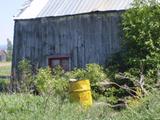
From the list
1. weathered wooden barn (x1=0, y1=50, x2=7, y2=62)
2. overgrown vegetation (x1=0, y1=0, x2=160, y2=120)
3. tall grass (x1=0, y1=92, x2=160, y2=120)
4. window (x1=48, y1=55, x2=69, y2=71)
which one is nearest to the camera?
tall grass (x1=0, y1=92, x2=160, y2=120)

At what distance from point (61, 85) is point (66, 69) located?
14.2 feet

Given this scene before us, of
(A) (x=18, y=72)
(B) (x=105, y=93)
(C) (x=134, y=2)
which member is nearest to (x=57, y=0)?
(A) (x=18, y=72)

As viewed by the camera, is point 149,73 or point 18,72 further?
point 18,72

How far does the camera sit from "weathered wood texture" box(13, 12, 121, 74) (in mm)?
19469

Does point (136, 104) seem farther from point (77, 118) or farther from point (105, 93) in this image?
point (105, 93)

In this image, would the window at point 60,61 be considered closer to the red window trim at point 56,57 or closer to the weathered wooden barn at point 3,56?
the red window trim at point 56,57

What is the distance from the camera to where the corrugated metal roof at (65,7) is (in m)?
19.5

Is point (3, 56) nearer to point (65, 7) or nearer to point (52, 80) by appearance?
point (65, 7)

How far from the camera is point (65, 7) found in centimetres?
2122

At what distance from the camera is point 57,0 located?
22.1 m

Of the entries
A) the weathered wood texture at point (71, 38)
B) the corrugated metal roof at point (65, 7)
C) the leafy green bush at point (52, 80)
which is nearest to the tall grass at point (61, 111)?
the leafy green bush at point (52, 80)

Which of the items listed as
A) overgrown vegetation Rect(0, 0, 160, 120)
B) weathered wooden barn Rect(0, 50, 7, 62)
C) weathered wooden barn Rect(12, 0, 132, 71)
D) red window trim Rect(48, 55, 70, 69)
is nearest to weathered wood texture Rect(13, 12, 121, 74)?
weathered wooden barn Rect(12, 0, 132, 71)

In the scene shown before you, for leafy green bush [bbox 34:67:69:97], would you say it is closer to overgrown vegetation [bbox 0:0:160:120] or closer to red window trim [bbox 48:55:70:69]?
overgrown vegetation [bbox 0:0:160:120]

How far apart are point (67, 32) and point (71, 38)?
319 mm
